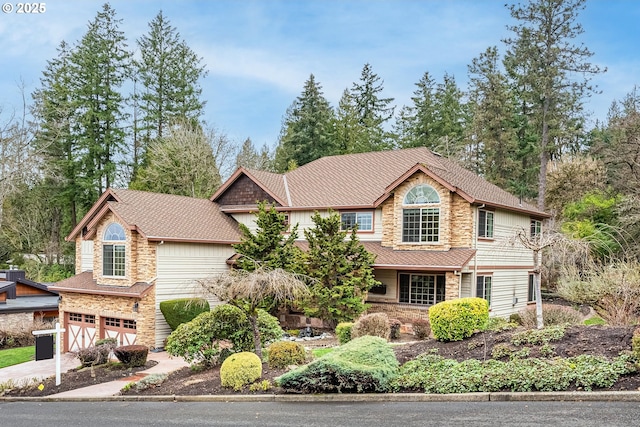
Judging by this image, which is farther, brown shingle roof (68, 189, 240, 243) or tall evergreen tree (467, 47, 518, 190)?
tall evergreen tree (467, 47, 518, 190)

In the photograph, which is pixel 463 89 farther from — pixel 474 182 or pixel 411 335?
pixel 411 335

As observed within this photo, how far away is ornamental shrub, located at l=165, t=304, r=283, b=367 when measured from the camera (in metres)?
13.0

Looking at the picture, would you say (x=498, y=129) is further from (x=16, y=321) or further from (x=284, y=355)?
(x=16, y=321)

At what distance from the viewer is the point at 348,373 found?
28.8 feet

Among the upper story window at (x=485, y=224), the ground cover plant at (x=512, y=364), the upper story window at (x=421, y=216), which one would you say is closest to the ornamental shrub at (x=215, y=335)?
the ground cover plant at (x=512, y=364)

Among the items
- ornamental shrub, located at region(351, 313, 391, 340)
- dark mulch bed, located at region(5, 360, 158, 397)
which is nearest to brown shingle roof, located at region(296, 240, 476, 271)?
ornamental shrub, located at region(351, 313, 391, 340)

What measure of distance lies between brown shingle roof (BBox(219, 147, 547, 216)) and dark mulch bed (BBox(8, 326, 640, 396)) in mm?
9895

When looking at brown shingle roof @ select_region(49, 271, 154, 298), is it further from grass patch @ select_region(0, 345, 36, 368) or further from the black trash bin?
the black trash bin

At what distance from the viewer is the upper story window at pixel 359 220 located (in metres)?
21.8

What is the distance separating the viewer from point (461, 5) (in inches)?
656

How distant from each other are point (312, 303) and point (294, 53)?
11974mm

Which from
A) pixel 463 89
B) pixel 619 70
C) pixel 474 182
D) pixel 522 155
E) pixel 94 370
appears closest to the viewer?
pixel 94 370

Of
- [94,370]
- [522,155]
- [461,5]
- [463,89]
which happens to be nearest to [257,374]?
[94,370]

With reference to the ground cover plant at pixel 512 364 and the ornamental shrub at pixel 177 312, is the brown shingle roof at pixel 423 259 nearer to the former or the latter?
the ground cover plant at pixel 512 364
